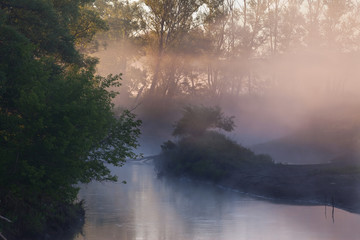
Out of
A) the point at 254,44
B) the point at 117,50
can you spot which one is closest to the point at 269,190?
the point at 117,50

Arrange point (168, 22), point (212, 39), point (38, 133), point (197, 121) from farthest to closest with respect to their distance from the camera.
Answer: point (212, 39) → point (168, 22) → point (197, 121) → point (38, 133)

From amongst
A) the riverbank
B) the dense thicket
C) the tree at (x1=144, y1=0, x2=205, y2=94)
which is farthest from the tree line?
the dense thicket

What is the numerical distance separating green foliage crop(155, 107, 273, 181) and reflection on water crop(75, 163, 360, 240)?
5733 mm

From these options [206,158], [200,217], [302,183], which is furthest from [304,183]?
[206,158]

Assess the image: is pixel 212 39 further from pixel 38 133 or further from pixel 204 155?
pixel 38 133

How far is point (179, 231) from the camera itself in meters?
36.4

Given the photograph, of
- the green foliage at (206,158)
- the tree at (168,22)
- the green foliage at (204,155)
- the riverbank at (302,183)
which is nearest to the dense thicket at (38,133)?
the riverbank at (302,183)

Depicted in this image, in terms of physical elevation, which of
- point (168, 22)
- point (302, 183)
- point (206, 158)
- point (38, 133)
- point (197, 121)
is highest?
point (168, 22)

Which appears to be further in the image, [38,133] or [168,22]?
[168,22]

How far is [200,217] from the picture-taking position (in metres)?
42.8

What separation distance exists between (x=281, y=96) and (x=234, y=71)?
13082 mm

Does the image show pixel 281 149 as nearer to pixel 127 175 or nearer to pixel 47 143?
pixel 127 175

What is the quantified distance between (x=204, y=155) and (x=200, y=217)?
24.2 metres

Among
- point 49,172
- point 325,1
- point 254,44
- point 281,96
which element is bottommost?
point 49,172
